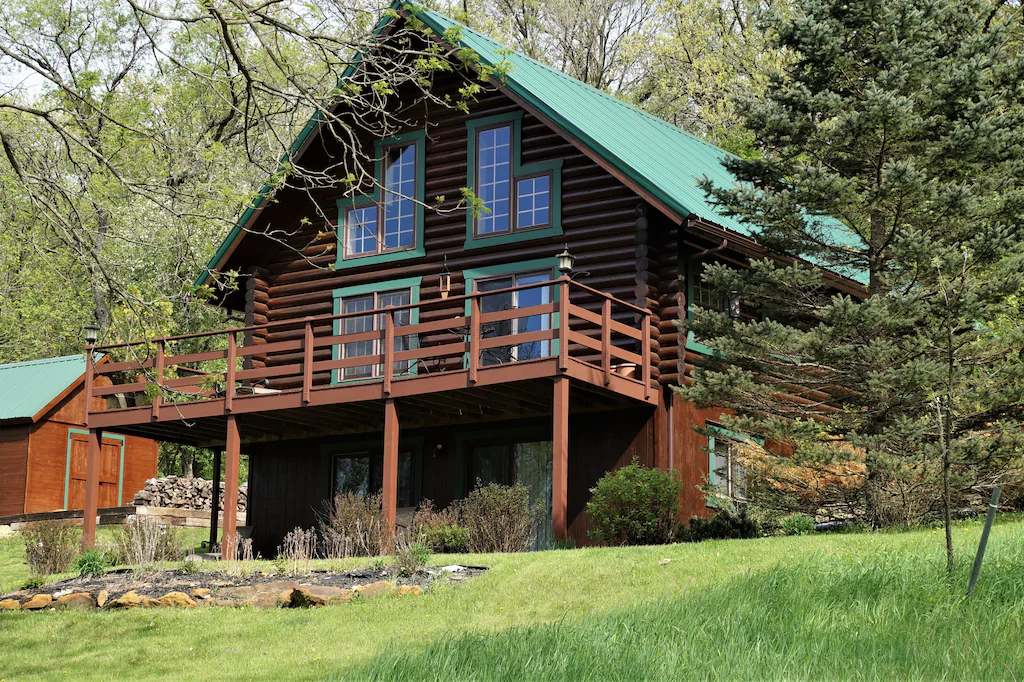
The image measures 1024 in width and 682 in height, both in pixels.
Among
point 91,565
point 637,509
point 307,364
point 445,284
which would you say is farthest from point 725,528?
point 91,565

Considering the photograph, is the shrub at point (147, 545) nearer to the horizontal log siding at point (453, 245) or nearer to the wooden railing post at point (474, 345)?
the horizontal log siding at point (453, 245)

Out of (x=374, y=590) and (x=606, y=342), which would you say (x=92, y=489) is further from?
(x=606, y=342)

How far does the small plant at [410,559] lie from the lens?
16.5 m

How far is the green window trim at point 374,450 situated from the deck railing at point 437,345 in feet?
4.08

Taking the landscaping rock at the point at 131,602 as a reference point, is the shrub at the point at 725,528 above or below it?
above

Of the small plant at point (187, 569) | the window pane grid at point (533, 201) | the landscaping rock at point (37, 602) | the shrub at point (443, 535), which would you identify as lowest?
the landscaping rock at point (37, 602)

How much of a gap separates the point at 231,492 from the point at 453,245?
238 inches

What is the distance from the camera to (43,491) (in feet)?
106

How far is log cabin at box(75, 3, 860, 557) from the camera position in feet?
68.9

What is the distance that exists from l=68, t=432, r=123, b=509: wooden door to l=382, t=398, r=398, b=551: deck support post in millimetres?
14252

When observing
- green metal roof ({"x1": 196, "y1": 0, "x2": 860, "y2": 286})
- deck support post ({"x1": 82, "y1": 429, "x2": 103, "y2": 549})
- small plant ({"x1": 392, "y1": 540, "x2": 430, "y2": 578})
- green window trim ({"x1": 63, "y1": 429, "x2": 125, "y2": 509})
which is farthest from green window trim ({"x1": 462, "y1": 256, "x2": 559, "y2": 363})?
green window trim ({"x1": 63, "y1": 429, "x2": 125, "y2": 509})

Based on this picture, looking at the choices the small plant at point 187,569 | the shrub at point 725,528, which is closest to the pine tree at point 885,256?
the shrub at point 725,528

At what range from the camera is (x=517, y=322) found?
22625 mm

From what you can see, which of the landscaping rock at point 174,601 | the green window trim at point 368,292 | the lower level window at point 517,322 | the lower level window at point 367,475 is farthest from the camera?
the green window trim at point 368,292
